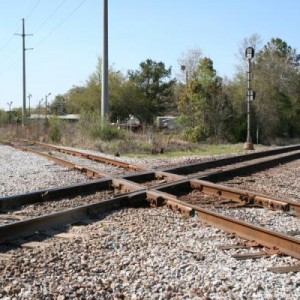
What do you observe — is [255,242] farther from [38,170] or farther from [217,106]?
[217,106]

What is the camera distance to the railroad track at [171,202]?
5.20 m

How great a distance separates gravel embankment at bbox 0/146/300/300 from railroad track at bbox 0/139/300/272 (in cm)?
23

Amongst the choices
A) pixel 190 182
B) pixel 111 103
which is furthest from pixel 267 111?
pixel 190 182

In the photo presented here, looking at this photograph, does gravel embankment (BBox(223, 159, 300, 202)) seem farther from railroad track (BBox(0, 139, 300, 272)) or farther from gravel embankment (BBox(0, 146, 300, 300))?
gravel embankment (BBox(0, 146, 300, 300))

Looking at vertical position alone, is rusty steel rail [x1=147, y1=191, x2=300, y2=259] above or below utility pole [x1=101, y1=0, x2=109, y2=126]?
below

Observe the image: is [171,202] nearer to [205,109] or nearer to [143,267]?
[143,267]

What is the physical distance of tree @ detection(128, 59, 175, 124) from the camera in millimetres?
60481

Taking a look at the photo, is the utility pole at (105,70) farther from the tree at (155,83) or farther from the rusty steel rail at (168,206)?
the tree at (155,83)

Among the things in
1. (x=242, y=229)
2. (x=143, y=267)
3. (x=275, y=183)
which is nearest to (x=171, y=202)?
(x=242, y=229)

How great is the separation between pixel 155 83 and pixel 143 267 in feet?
193

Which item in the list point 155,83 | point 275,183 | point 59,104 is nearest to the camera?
point 275,183

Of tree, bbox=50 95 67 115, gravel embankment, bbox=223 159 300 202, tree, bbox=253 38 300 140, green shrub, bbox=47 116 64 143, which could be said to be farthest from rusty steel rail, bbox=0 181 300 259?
tree, bbox=50 95 67 115

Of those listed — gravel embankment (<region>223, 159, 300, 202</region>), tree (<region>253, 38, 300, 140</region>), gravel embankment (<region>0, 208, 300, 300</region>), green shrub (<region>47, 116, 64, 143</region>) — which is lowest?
gravel embankment (<region>0, 208, 300, 300</region>)

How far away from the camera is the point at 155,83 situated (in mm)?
62094
